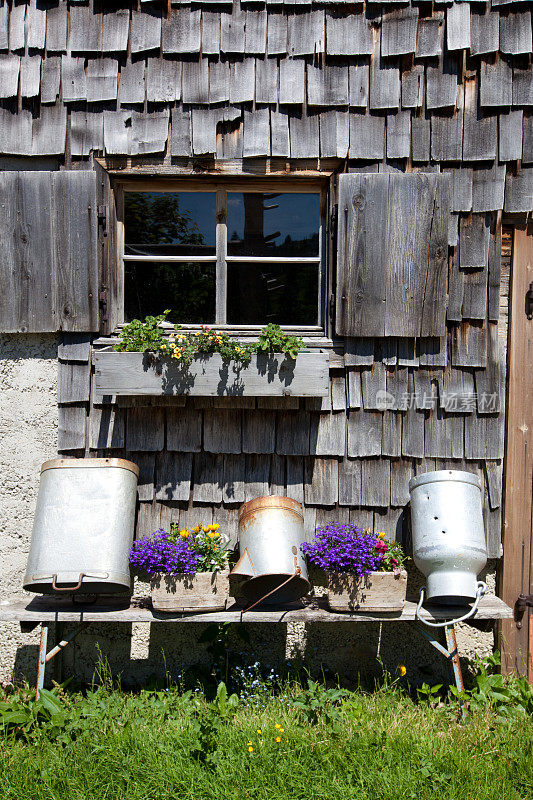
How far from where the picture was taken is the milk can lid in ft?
9.89

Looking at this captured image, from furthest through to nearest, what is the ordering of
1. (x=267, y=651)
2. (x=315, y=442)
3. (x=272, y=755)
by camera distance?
(x=267, y=651) < (x=315, y=442) < (x=272, y=755)

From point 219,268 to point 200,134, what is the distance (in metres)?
0.71

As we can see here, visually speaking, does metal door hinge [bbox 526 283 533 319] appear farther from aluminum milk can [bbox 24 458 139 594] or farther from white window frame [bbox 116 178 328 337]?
aluminum milk can [bbox 24 458 139 594]

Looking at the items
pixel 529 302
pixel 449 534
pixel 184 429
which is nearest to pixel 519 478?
pixel 449 534

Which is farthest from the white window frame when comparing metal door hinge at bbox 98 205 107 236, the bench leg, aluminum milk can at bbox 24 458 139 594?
the bench leg

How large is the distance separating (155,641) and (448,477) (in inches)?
73.1

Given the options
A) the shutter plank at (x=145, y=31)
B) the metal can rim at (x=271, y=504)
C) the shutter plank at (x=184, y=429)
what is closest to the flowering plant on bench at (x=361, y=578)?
the metal can rim at (x=271, y=504)

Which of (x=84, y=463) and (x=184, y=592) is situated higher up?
(x=84, y=463)

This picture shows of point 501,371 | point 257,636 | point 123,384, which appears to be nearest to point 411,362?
point 501,371

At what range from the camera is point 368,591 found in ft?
9.50

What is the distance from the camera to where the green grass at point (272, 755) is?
2422mm

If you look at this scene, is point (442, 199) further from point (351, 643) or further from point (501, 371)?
point (351, 643)

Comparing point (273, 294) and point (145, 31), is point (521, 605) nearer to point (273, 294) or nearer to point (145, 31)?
point (273, 294)

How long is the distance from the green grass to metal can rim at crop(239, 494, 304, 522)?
923 millimetres
